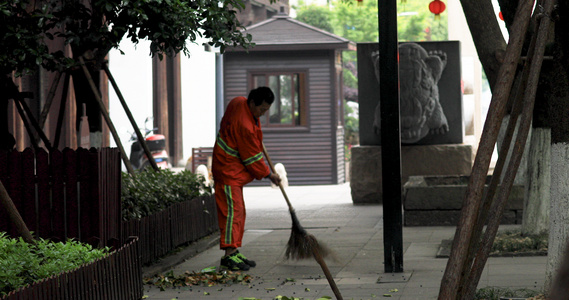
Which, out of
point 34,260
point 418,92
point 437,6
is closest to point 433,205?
point 418,92

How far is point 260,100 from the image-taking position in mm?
8953

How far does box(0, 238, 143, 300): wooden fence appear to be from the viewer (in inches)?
189

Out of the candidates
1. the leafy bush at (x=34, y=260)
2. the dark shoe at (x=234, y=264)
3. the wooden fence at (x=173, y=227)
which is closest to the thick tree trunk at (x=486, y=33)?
the dark shoe at (x=234, y=264)

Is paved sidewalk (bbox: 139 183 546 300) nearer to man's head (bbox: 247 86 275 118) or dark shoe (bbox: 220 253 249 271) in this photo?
dark shoe (bbox: 220 253 249 271)

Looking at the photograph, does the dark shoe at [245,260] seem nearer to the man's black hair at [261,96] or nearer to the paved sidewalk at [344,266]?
the paved sidewalk at [344,266]

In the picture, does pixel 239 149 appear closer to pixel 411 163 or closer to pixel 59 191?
pixel 59 191

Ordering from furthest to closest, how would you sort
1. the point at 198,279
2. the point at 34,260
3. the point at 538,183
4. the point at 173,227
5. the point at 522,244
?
the point at 173,227
the point at 538,183
the point at 522,244
the point at 198,279
the point at 34,260

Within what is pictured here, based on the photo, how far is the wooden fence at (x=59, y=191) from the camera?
7684 millimetres

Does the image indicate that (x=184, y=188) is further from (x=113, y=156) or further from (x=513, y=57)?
(x=513, y=57)

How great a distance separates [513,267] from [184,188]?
4.26 meters

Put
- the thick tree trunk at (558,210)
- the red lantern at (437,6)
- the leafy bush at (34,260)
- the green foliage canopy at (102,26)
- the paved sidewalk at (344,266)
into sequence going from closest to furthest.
A: the leafy bush at (34,260)
the thick tree trunk at (558,210)
the paved sidewalk at (344,266)
the green foliage canopy at (102,26)
the red lantern at (437,6)

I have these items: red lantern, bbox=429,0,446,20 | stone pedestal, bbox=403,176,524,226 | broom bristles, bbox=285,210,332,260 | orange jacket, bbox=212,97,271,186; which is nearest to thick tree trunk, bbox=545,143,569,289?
broom bristles, bbox=285,210,332,260

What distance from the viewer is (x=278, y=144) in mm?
23844

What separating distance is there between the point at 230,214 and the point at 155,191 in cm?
151
